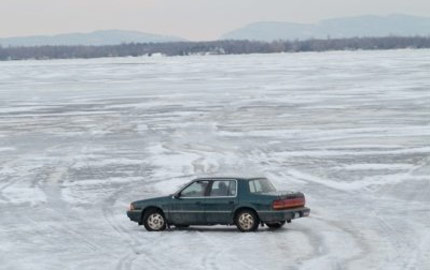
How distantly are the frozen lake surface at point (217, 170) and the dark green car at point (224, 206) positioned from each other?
293mm

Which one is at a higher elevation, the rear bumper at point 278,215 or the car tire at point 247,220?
the rear bumper at point 278,215

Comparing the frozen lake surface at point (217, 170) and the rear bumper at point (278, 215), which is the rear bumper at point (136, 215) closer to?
the frozen lake surface at point (217, 170)

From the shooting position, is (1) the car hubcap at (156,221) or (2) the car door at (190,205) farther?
(1) the car hubcap at (156,221)

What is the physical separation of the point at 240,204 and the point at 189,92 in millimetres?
57665

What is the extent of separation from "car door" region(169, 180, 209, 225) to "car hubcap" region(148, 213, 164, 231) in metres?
0.23

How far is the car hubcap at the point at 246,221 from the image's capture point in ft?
69.2

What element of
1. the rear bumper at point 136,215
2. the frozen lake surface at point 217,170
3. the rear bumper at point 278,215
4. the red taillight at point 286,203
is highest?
the red taillight at point 286,203

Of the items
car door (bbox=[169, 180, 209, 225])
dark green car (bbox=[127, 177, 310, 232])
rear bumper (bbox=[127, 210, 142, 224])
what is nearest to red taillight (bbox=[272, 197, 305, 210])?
dark green car (bbox=[127, 177, 310, 232])

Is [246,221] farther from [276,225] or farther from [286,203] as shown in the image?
[286,203]

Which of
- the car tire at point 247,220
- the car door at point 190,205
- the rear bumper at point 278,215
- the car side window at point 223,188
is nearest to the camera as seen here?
the rear bumper at point 278,215

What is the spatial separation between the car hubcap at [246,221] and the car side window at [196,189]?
108 cm

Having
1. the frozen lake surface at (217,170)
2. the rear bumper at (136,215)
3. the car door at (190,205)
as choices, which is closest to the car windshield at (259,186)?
the frozen lake surface at (217,170)

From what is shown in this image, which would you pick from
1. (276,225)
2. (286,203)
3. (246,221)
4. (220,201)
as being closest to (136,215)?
(220,201)

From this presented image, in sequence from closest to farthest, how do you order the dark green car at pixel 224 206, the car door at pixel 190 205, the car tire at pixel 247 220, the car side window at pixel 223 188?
the dark green car at pixel 224 206
the car tire at pixel 247 220
the car side window at pixel 223 188
the car door at pixel 190 205
